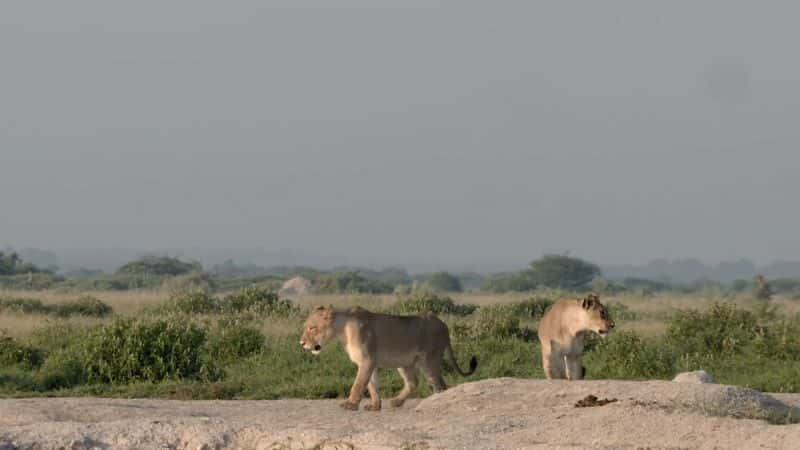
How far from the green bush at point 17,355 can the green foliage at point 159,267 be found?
169 ft

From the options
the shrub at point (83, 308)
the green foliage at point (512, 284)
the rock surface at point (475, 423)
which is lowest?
the green foliage at point (512, 284)

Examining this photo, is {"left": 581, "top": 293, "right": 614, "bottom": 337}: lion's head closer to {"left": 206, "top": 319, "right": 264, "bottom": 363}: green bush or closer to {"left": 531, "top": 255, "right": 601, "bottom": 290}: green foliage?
{"left": 206, "top": 319, "right": 264, "bottom": 363}: green bush

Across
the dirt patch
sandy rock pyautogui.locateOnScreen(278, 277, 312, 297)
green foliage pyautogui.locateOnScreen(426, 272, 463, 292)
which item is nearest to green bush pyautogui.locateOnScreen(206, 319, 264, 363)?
the dirt patch

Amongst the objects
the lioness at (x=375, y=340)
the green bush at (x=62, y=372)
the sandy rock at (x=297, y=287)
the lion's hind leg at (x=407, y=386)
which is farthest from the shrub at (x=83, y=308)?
the sandy rock at (x=297, y=287)

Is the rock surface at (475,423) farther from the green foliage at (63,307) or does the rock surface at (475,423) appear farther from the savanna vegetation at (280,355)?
the green foliage at (63,307)

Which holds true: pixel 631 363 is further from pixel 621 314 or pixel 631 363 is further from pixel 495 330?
pixel 621 314

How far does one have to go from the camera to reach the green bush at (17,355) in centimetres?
1700

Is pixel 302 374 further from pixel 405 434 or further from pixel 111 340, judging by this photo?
pixel 405 434

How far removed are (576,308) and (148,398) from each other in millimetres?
4691

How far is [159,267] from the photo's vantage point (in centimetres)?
7112

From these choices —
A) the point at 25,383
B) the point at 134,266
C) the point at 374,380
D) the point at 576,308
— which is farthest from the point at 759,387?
the point at 134,266

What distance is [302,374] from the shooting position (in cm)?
1616

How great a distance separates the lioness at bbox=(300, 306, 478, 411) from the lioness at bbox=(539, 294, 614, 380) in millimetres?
1028

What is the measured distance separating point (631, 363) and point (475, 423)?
6.04 meters
